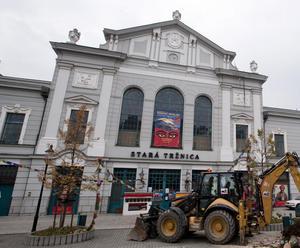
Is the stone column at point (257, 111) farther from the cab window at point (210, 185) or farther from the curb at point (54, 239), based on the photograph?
the curb at point (54, 239)

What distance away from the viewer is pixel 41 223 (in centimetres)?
1208

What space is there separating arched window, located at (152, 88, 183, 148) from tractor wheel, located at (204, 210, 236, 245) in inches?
385

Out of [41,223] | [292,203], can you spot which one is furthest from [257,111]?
[41,223]

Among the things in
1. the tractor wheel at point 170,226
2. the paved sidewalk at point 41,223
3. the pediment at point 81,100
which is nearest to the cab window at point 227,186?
the tractor wheel at point 170,226

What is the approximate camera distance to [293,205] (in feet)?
55.3

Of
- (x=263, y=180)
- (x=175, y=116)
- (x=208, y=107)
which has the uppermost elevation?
(x=208, y=107)

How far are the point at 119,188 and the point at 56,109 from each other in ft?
27.3

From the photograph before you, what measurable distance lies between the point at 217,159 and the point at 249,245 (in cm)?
1097

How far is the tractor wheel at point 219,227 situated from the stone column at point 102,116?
405 inches

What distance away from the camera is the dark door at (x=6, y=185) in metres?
14.3

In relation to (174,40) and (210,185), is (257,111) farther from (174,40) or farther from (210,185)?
(210,185)

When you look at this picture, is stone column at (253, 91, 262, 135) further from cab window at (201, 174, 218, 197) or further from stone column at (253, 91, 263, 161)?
cab window at (201, 174, 218, 197)

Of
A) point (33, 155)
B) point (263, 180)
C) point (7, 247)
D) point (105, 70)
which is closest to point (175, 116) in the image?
point (105, 70)

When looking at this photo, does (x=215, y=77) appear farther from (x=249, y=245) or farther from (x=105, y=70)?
(x=249, y=245)
